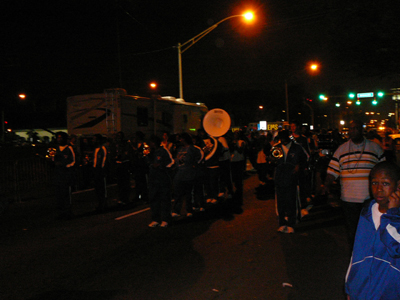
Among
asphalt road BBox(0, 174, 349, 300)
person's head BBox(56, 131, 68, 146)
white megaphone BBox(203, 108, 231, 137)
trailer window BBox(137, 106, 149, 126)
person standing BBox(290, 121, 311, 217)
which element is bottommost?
asphalt road BBox(0, 174, 349, 300)

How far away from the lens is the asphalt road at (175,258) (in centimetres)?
486

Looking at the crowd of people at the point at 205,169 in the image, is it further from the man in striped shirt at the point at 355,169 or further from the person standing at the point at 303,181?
the man in striped shirt at the point at 355,169

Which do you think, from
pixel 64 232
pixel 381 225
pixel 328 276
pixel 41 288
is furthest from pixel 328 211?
pixel 381 225

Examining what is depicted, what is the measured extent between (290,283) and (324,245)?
197 centimetres

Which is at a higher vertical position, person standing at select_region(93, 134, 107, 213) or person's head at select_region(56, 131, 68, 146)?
person's head at select_region(56, 131, 68, 146)

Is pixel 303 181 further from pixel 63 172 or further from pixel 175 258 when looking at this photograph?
pixel 63 172

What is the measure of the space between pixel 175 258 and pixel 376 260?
13.1 ft

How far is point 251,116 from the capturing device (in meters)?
81.7

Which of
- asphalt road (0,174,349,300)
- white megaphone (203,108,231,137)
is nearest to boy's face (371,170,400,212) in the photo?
asphalt road (0,174,349,300)

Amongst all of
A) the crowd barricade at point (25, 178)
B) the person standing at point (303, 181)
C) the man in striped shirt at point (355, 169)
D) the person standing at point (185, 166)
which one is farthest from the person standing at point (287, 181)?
the crowd barricade at point (25, 178)

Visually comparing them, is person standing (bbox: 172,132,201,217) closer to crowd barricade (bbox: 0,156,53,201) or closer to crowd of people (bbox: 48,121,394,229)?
crowd of people (bbox: 48,121,394,229)

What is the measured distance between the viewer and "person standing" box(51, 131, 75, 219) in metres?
9.30

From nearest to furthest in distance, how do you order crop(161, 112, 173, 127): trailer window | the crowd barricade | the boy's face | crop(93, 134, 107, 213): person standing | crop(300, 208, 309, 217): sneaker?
1. the boy's face
2. crop(300, 208, 309, 217): sneaker
3. crop(93, 134, 107, 213): person standing
4. the crowd barricade
5. crop(161, 112, 173, 127): trailer window

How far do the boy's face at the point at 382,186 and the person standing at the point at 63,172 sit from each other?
7.69 meters
